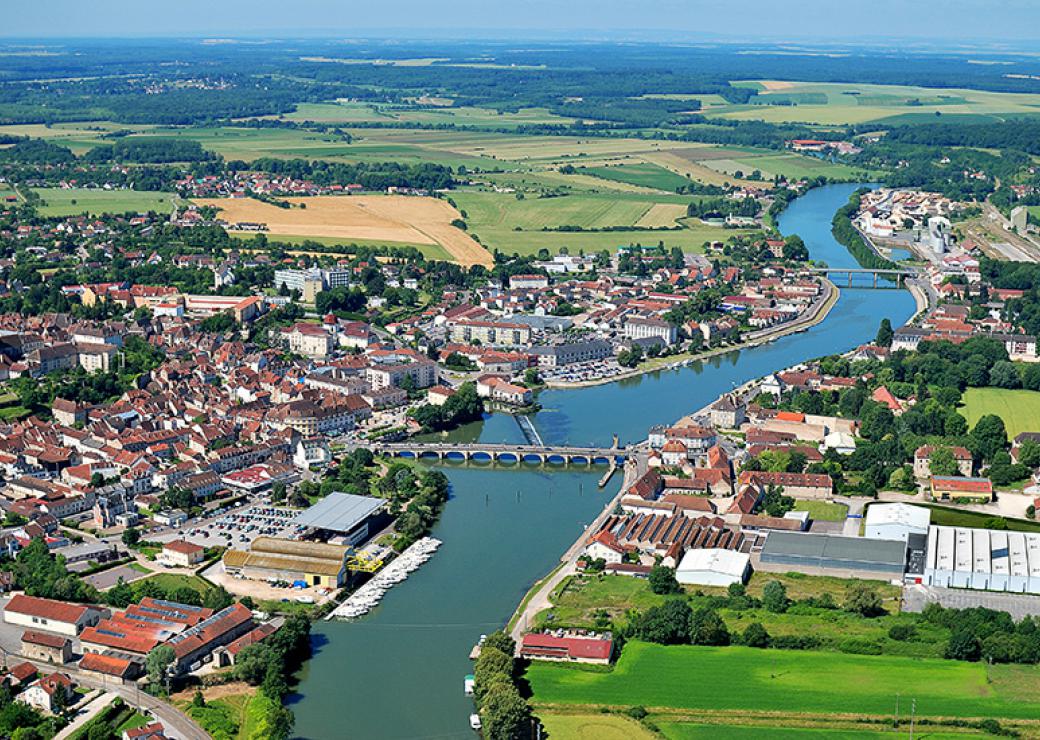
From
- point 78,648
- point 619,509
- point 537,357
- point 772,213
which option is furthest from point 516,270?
point 78,648

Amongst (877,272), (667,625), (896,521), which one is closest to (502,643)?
(667,625)

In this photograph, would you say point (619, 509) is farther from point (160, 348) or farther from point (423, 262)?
point (423, 262)

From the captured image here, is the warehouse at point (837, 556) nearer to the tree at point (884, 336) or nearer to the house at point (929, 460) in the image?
the house at point (929, 460)

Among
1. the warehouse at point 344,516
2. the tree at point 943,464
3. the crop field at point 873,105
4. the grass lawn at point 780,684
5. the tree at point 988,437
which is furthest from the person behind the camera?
the crop field at point 873,105

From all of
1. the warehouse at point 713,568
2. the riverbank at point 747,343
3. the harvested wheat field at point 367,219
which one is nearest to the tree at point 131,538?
the warehouse at point 713,568

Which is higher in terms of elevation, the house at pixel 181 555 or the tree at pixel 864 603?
the tree at pixel 864 603

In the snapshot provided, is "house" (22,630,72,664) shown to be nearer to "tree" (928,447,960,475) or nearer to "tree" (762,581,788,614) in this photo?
"tree" (762,581,788,614)

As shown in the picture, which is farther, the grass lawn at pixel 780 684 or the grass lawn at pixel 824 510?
the grass lawn at pixel 824 510
